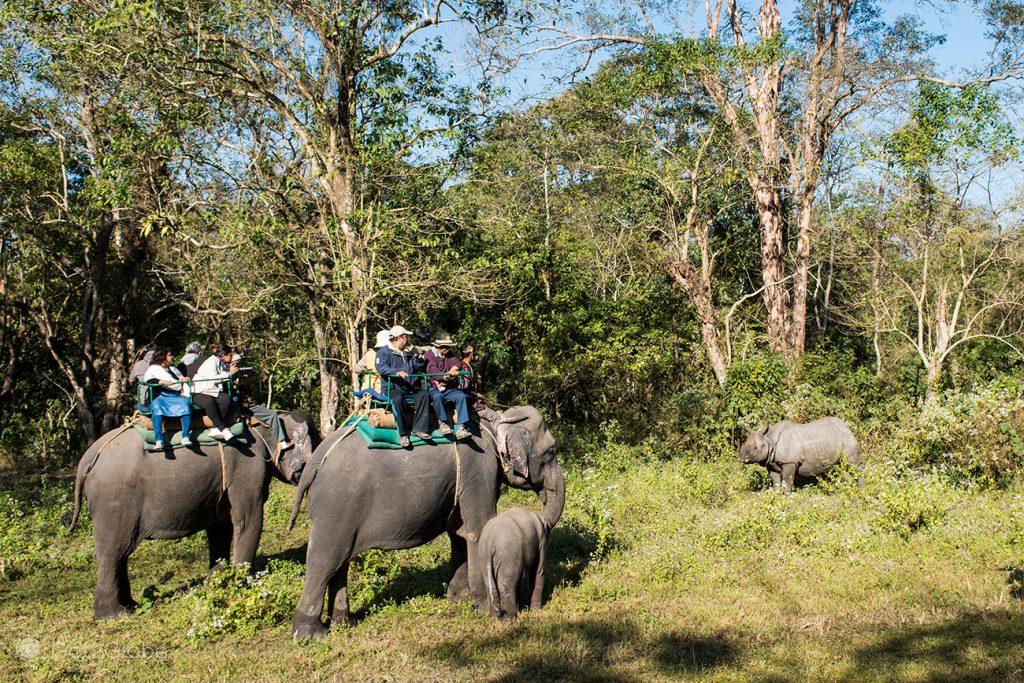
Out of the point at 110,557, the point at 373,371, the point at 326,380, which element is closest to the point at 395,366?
the point at 373,371

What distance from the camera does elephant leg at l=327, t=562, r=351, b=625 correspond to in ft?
26.0

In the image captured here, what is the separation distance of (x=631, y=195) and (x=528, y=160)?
15.9 ft

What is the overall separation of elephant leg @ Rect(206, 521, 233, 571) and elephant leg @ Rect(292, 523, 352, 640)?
2266 mm

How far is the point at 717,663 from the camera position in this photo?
676 cm

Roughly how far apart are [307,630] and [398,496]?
1.31m

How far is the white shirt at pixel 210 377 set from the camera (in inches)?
349

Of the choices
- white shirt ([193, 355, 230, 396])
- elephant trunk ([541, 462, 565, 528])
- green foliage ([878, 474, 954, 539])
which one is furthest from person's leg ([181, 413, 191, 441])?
green foliage ([878, 474, 954, 539])

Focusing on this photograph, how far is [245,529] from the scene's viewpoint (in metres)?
9.01

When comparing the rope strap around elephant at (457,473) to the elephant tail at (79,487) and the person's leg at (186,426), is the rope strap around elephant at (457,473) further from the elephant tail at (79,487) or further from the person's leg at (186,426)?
the elephant tail at (79,487)

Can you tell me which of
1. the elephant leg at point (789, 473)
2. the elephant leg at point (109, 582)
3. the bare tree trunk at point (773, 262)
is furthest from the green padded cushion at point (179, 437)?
the bare tree trunk at point (773, 262)

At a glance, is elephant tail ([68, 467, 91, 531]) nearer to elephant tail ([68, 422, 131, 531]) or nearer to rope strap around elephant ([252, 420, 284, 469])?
elephant tail ([68, 422, 131, 531])

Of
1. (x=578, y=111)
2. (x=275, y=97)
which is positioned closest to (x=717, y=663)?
(x=275, y=97)

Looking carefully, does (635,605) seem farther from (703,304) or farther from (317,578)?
(703,304)

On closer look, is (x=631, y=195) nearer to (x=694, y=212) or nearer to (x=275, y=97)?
(x=694, y=212)
